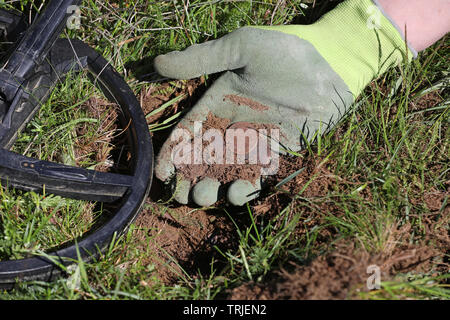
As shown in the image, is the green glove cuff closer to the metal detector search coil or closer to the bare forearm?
the bare forearm

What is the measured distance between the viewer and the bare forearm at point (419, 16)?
5.94 feet

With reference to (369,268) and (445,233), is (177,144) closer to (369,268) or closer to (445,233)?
(369,268)

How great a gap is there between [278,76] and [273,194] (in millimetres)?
494

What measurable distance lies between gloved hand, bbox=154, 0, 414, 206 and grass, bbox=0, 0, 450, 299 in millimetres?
92

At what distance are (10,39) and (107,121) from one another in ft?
1.80

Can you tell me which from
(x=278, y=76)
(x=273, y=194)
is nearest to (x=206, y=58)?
(x=278, y=76)

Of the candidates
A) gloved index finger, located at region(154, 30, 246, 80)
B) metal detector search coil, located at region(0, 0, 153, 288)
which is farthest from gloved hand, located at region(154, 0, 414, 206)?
metal detector search coil, located at region(0, 0, 153, 288)

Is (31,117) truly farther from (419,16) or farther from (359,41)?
(419,16)

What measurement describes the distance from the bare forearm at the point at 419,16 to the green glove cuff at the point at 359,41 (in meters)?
0.04

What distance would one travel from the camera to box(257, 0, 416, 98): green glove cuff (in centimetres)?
174

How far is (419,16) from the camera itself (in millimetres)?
1812

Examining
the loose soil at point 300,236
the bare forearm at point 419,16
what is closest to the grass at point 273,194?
the loose soil at point 300,236

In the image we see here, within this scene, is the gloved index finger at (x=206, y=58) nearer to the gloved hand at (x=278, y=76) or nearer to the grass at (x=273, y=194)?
the gloved hand at (x=278, y=76)
